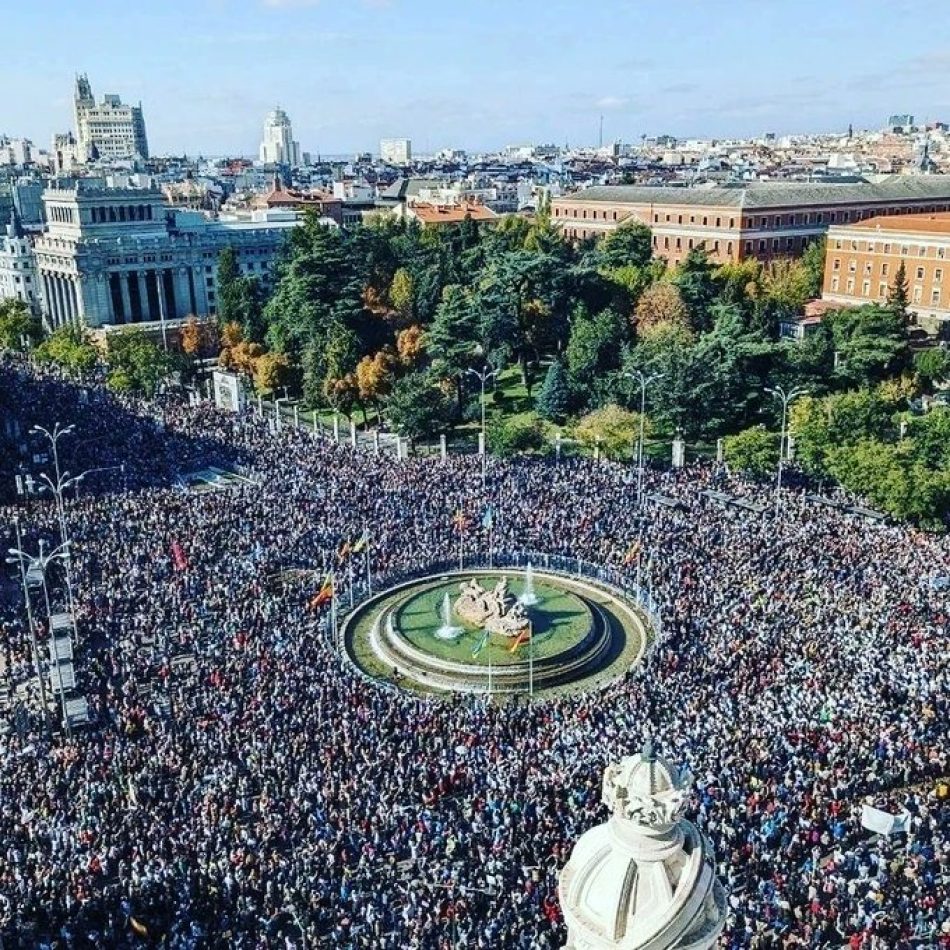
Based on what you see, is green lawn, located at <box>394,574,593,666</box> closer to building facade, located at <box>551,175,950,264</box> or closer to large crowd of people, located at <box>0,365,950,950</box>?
large crowd of people, located at <box>0,365,950,950</box>

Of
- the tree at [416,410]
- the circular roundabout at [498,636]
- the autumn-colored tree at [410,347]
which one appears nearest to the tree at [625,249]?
the autumn-colored tree at [410,347]

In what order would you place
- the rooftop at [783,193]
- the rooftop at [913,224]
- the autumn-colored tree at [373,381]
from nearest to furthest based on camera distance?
the autumn-colored tree at [373,381]
the rooftop at [913,224]
the rooftop at [783,193]

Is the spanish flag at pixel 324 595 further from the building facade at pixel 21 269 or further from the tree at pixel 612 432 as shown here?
the building facade at pixel 21 269

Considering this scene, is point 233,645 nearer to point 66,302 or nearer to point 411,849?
point 411,849

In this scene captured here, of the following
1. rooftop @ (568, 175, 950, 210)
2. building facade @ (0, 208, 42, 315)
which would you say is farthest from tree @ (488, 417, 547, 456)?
building facade @ (0, 208, 42, 315)

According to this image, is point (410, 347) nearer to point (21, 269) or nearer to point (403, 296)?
point (403, 296)

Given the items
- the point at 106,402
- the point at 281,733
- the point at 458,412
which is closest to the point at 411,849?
the point at 281,733
